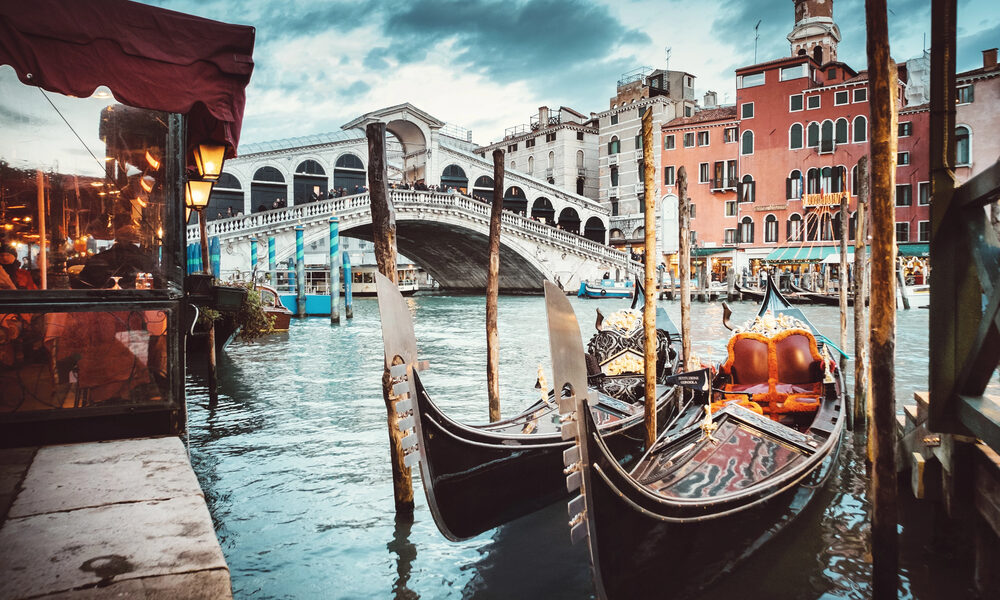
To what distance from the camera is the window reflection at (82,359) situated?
2146 mm

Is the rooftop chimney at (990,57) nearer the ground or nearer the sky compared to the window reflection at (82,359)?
nearer the sky

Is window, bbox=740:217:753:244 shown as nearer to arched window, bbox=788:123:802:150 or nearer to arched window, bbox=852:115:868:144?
arched window, bbox=788:123:802:150

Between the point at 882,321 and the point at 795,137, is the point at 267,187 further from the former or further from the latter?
the point at 882,321

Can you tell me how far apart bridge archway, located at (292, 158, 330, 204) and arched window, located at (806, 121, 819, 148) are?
15840 mm

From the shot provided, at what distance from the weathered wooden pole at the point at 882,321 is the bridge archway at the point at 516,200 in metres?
23.7

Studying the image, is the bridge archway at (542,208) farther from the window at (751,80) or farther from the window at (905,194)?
the window at (905,194)

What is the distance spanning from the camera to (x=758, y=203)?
67.0ft

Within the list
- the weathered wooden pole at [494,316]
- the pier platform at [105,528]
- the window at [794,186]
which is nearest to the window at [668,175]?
the window at [794,186]

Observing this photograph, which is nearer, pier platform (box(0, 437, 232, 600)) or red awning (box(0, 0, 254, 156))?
pier platform (box(0, 437, 232, 600))

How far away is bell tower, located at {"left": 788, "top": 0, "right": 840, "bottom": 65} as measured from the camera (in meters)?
22.2


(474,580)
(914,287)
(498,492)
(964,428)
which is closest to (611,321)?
(498,492)

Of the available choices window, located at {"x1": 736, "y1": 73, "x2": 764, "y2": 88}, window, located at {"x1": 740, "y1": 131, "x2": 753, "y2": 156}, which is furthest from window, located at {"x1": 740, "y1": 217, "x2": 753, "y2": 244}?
window, located at {"x1": 736, "y1": 73, "x2": 764, "y2": 88}

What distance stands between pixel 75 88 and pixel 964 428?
2824 mm

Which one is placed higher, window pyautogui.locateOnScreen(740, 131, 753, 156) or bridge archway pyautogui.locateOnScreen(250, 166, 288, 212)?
window pyautogui.locateOnScreen(740, 131, 753, 156)
